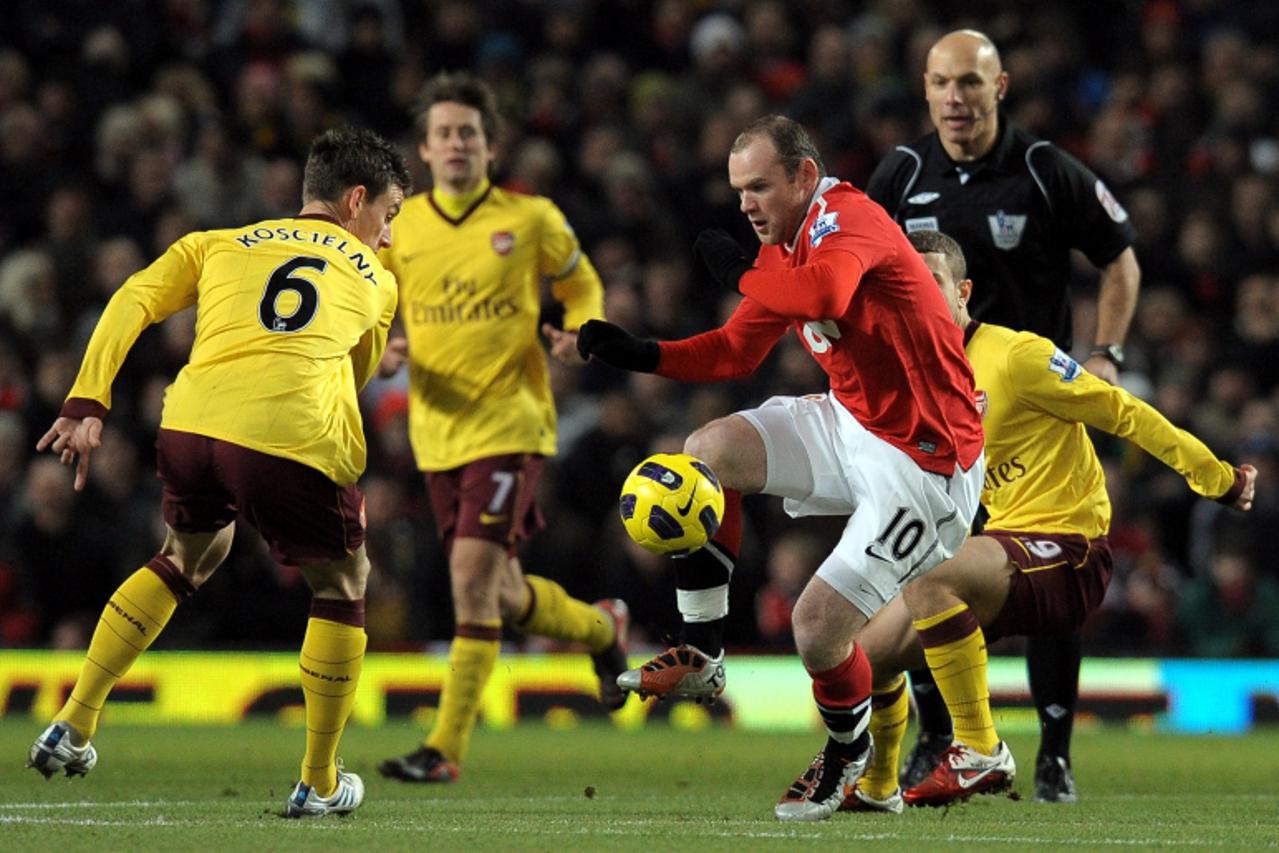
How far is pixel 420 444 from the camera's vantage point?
347 inches

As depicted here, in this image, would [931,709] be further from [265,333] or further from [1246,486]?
[265,333]

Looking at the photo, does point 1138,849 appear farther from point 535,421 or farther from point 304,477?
point 535,421

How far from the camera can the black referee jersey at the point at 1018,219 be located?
7.80m

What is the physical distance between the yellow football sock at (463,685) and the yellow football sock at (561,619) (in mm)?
403

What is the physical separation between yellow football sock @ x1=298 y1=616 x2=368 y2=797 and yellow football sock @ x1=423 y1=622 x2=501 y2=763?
2.03 m

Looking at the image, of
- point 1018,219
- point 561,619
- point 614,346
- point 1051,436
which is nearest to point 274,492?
point 614,346

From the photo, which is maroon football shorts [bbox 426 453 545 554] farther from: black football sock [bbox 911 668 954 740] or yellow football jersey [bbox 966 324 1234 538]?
yellow football jersey [bbox 966 324 1234 538]

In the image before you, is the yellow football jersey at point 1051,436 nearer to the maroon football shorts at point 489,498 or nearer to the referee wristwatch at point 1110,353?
the referee wristwatch at point 1110,353

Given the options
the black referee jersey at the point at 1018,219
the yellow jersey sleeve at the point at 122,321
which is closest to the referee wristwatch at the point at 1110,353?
the black referee jersey at the point at 1018,219

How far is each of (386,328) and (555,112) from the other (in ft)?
27.4

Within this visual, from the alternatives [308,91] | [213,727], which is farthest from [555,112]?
[213,727]

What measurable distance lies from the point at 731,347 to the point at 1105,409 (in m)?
1.42

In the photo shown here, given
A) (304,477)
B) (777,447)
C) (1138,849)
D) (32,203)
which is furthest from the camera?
(32,203)

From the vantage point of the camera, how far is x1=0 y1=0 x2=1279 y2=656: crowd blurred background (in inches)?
460
